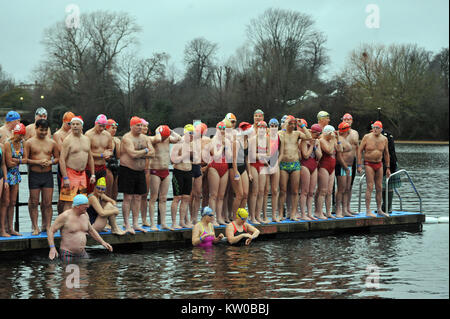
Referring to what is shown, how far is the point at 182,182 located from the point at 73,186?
2294mm

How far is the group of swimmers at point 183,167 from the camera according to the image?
11570 mm

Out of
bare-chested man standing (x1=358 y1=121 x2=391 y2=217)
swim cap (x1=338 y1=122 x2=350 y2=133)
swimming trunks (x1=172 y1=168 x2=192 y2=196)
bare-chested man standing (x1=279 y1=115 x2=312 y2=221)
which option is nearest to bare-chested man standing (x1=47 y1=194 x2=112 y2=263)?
swimming trunks (x1=172 y1=168 x2=192 y2=196)

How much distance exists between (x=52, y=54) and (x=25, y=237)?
48968mm

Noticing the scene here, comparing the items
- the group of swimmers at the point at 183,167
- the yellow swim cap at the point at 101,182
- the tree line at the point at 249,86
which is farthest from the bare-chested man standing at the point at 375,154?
the tree line at the point at 249,86

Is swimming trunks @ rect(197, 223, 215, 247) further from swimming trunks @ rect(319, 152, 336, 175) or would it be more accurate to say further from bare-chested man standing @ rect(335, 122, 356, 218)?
bare-chested man standing @ rect(335, 122, 356, 218)

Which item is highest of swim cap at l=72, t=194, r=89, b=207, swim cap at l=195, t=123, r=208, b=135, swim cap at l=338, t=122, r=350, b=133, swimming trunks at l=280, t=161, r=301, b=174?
swim cap at l=338, t=122, r=350, b=133

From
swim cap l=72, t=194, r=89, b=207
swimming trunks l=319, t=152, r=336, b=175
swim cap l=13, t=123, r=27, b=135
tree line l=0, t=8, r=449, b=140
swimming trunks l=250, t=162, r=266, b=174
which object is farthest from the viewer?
tree line l=0, t=8, r=449, b=140

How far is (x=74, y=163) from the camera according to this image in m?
11.7

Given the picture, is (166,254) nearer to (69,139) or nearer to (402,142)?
(69,139)

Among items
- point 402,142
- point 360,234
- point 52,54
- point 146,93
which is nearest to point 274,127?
point 360,234

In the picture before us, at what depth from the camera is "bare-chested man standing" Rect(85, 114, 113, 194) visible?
40.1 ft

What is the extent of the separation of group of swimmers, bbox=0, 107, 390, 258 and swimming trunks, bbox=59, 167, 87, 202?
0.02 m

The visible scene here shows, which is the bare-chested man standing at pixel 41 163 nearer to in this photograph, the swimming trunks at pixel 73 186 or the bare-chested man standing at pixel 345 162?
the swimming trunks at pixel 73 186

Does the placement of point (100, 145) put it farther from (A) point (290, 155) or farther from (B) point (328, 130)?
(B) point (328, 130)
